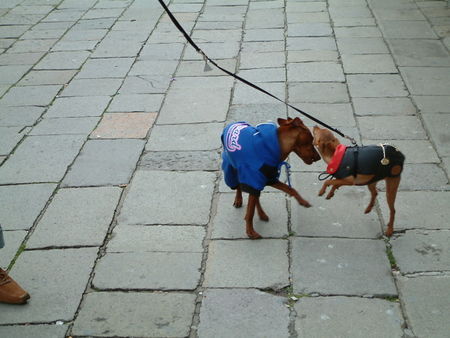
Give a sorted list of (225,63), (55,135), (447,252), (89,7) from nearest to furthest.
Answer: (447,252)
(55,135)
(225,63)
(89,7)

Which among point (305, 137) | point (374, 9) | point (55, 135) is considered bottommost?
point (374, 9)

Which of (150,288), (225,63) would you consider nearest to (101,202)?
(150,288)

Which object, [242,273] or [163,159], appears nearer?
[242,273]

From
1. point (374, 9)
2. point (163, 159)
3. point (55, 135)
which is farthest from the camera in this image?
point (374, 9)

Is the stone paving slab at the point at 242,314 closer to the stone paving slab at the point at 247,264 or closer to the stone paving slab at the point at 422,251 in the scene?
the stone paving slab at the point at 247,264

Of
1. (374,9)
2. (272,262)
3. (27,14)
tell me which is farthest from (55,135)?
(374,9)

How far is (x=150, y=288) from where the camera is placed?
11.8 ft

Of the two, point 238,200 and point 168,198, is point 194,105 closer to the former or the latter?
point 168,198

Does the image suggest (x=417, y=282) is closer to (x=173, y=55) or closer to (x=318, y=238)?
(x=318, y=238)

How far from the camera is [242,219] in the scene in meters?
4.27

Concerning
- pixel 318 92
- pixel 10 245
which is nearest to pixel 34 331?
pixel 10 245

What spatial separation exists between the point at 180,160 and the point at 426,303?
8.19ft

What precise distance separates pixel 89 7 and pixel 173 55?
10.2 feet

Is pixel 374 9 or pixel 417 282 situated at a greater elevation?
pixel 417 282
